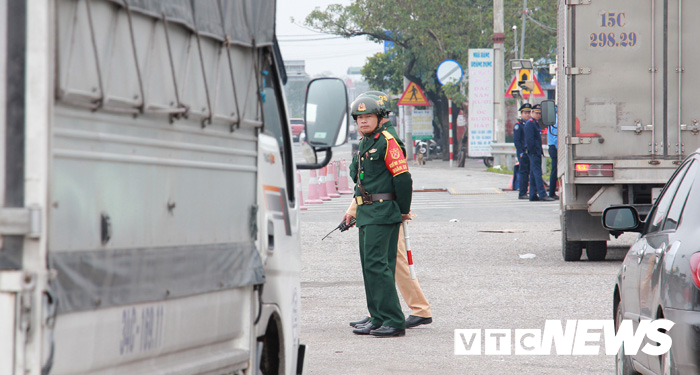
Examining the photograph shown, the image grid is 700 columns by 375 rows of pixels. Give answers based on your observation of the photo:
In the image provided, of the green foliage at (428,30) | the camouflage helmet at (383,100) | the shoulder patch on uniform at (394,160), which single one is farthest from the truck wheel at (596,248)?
the green foliage at (428,30)

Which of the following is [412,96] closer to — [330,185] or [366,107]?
[330,185]

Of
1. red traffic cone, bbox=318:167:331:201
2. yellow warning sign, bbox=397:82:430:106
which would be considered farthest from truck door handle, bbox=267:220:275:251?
yellow warning sign, bbox=397:82:430:106

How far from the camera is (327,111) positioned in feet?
17.8

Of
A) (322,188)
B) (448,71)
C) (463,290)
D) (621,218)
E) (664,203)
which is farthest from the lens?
(448,71)

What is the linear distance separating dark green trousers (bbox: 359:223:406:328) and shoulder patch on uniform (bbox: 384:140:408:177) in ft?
1.35

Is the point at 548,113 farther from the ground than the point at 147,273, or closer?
farther from the ground

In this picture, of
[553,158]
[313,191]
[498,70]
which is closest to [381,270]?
[553,158]

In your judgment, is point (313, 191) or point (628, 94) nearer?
point (628, 94)

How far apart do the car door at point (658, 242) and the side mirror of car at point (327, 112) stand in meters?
1.54

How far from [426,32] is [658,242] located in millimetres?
43837

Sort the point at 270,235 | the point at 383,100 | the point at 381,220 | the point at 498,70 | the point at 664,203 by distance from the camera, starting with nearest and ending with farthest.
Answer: the point at 270,235 < the point at 664,203 < the point at 381,220 < the point at 383,100 < the point at 498,70

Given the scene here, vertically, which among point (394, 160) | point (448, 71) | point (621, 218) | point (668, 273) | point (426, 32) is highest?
point (426, 32)

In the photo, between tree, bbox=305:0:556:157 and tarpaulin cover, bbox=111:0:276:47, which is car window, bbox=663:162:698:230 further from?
tree, bbox=305:0:556:157

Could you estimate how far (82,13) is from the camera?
11.2 feet
